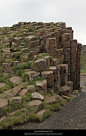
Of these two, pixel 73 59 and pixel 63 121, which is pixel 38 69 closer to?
pixel 63 121

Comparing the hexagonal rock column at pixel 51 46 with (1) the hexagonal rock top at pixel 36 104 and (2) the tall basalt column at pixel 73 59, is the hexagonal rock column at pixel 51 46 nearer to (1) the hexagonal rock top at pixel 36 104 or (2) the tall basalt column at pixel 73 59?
(2) the tall basalt column at pixel 73 59

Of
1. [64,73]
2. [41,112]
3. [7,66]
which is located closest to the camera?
[41,112]

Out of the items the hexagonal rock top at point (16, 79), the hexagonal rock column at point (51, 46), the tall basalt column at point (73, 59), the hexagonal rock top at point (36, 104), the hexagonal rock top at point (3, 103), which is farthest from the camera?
the tall basalt column at point (73, 59)

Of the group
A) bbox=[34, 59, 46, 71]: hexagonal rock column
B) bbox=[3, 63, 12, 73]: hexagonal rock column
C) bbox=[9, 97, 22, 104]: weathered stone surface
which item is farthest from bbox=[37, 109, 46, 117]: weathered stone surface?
bbox=[3, 63, 12, 73]: hexagonal rock column

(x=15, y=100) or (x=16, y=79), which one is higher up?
(x=16, y=79)

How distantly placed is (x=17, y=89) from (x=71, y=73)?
37.2ft

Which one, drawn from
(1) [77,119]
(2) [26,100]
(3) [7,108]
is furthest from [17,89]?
(1) [77,119]

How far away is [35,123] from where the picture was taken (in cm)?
802

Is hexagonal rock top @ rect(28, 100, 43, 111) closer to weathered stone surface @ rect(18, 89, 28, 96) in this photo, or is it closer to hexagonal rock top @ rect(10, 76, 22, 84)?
weathered stone surface @ rect(18, 89, 28, 96)

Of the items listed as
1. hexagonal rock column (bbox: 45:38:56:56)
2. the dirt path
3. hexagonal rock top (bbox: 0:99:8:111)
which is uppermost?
hexagonal rock column (bbox: 45:38:56:56)

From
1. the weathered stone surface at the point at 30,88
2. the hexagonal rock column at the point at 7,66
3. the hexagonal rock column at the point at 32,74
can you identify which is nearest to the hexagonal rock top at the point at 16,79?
the hexagonal rock column at the point at 32,74

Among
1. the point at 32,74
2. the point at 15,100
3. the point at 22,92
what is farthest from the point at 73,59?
the point at 15,100

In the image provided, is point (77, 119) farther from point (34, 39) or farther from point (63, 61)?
point (34, 39)

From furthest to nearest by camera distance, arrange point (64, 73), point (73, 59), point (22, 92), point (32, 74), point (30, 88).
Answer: point (73, 59) < point (64, 73) < point (32, 74) < point (30, 88) < point (22, 92)
